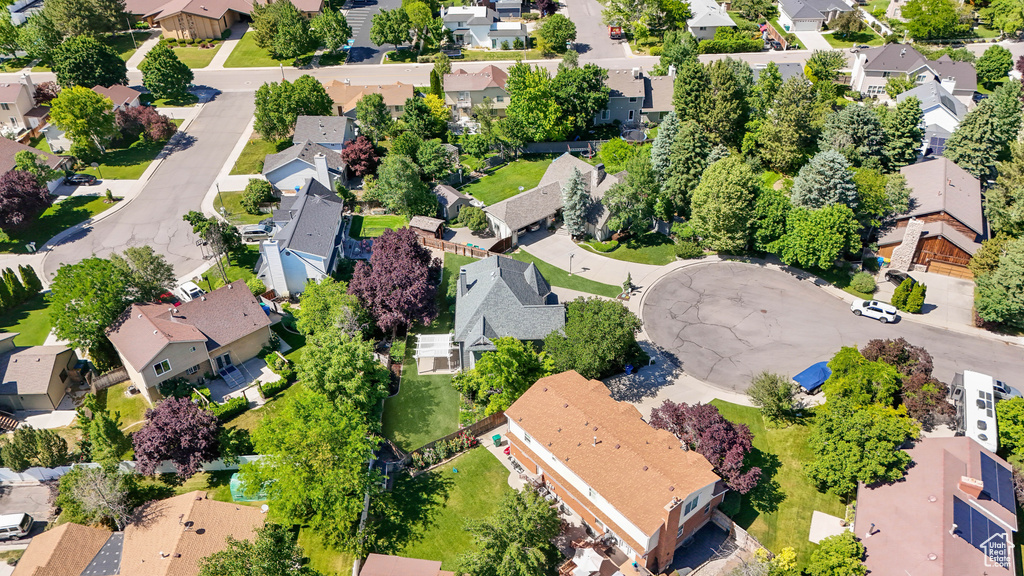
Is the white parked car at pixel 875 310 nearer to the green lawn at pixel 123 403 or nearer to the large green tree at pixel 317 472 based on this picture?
the large green tree at pixel 317 472

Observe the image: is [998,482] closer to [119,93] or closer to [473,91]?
[473,91]

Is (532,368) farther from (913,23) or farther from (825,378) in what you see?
(913,23)

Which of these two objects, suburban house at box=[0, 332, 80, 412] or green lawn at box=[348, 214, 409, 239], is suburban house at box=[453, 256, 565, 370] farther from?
suburban house at box=[0, 332, 80, 412]

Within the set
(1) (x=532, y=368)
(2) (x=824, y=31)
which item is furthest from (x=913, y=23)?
(1) (x=532, y=368)

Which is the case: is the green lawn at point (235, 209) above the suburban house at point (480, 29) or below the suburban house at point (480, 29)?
below

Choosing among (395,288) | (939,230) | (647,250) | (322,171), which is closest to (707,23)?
(647,250)

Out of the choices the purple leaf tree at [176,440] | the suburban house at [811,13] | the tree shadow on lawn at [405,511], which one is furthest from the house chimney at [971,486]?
the suburban house at [811,13]
